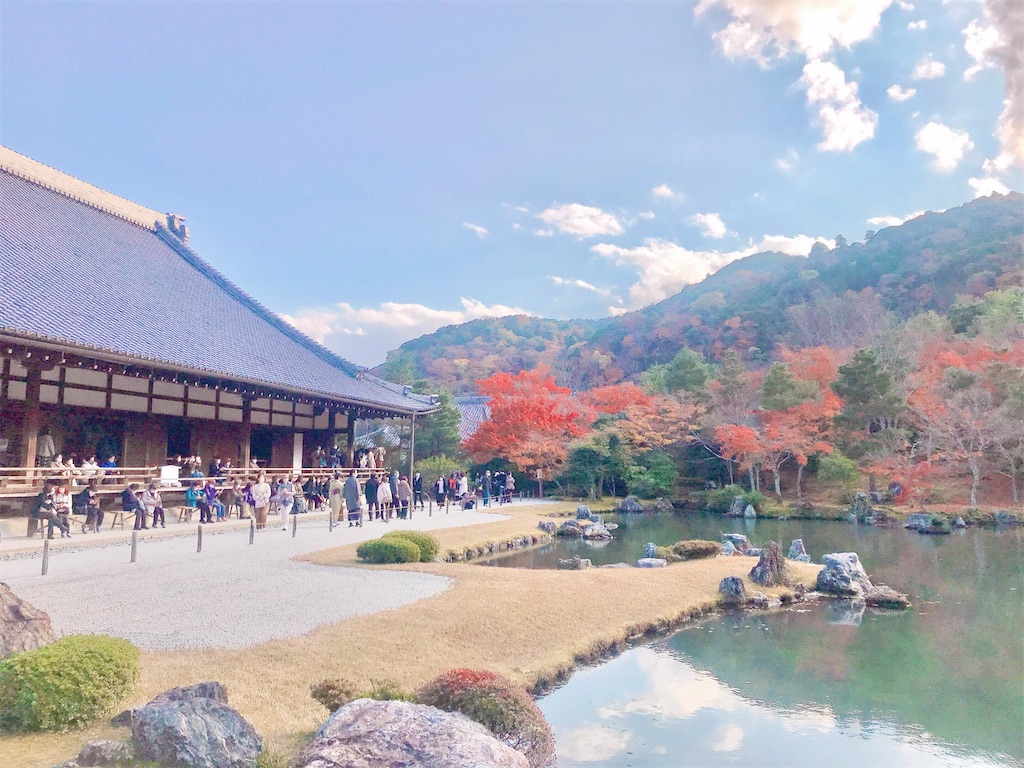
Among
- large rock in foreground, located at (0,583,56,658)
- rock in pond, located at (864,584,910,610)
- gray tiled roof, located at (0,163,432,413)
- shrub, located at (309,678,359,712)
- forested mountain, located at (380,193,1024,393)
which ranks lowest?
rock in pond, located at (864,584,910,610)

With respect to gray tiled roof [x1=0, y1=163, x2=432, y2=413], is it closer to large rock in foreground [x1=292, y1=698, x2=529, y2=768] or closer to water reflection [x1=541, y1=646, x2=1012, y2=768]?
large rock in foreground [x1=292, y1=698, x2=529, y2=768]

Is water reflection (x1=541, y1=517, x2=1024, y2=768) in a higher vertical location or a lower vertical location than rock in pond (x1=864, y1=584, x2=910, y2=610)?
lower

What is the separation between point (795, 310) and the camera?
6003 cm

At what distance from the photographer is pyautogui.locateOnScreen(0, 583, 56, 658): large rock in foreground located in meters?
5.46

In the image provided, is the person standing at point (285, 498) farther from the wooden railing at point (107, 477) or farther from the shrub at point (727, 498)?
the shrub at point (727, 498)

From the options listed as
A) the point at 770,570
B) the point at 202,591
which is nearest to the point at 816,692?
the point at 770,570

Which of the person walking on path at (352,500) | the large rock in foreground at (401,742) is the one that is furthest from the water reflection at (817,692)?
the person walking on path at (352,500)

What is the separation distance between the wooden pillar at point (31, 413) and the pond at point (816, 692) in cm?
1118

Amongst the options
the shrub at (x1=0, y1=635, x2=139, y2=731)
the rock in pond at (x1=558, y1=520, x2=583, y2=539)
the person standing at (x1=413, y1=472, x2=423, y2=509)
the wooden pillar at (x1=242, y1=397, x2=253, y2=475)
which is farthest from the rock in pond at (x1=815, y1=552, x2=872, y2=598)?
the wooden pillar at (x1=242, y1=397, x2=253, y2=475)

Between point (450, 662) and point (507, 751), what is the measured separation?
2.98m

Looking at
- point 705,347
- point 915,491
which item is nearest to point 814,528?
point 915,491

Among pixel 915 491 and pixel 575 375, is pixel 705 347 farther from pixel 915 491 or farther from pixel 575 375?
pixel 915 491

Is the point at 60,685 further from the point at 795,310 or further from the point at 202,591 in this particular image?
the point at 795,310

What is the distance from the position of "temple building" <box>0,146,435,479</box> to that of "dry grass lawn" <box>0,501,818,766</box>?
20.5 feet
